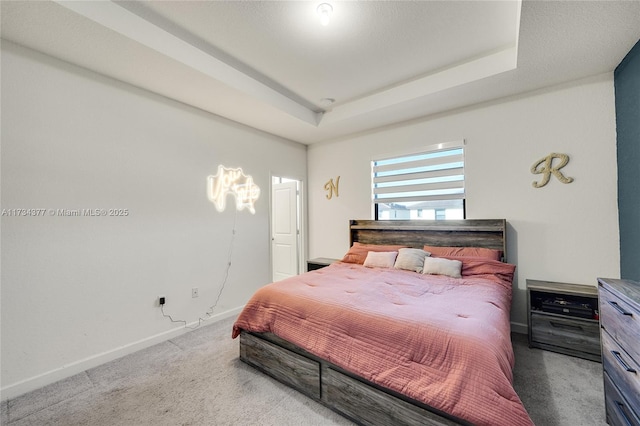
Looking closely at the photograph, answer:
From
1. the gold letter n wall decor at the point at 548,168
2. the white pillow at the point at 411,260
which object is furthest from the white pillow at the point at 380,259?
the gold letter n wall decor at the point at 548,168

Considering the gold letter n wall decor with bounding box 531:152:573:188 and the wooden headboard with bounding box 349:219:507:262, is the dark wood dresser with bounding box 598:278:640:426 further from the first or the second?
the gold letter n wall decor with bounding box 531:152:573:188

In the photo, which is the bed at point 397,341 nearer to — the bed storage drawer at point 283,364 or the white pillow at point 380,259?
the bed storage drawer at point 283,364

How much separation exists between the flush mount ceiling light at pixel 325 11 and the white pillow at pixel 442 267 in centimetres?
243

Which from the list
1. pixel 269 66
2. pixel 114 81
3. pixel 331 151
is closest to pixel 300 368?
pixel 269 66

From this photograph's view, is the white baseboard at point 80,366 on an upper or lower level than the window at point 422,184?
lower

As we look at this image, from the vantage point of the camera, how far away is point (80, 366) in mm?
2275

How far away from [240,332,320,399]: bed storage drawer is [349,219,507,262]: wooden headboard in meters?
2.16

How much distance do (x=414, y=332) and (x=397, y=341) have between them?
0.11 metres

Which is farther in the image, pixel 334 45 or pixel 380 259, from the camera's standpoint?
pixel 380 259

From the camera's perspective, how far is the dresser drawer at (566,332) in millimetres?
2271

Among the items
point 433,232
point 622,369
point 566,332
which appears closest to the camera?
point 622,369

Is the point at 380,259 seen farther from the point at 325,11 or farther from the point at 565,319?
the point at 325,11

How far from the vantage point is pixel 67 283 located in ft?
7.35

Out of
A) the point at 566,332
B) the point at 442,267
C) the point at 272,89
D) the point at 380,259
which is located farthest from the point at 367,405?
the point at 272,89
